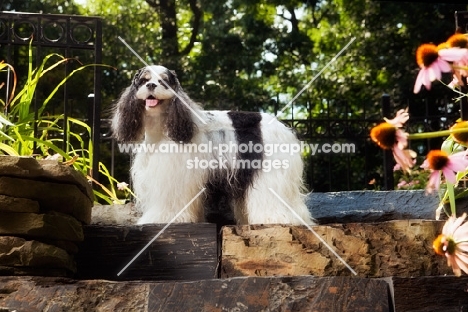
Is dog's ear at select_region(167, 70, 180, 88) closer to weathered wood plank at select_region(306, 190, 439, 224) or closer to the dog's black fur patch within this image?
the dog's black fur patch

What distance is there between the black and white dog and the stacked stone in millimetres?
603

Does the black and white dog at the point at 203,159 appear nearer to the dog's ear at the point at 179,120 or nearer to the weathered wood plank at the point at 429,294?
the dog's ear at the point at 179,120

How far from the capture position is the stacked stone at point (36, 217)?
9.25 feet

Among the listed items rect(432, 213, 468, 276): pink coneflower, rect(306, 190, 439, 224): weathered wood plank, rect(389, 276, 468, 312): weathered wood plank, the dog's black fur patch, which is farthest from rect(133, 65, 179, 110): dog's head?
rect(432, 213, 468, 276): pink coneflower

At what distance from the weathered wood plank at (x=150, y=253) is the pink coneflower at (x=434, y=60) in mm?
1914

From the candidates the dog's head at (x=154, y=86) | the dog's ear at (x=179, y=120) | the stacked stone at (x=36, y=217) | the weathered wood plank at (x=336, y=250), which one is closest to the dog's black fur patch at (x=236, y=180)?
the dog's ear at (x=179, y=120)

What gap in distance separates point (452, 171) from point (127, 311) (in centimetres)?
156

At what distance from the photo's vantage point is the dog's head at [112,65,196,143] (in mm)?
3551

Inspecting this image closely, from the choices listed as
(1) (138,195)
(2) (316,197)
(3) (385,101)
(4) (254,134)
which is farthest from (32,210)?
(3) (385,101)

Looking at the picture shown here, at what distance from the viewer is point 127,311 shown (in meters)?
2.62

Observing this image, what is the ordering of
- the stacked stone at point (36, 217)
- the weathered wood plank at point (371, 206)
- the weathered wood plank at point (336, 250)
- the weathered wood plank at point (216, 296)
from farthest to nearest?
the weathered wood plank at point (371, 206) → the weathered wood plank at point (336, 250) → the stacked stone at point (36, 217) → the weathered wood plank at point (216, 296)

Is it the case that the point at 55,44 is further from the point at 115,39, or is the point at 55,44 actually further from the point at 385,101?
the point at 115,39

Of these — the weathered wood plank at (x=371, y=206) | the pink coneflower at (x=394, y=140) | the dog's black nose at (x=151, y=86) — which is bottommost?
the weathered wood plank at (x=371, y=206)

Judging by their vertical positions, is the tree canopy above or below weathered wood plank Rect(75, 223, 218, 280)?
above
